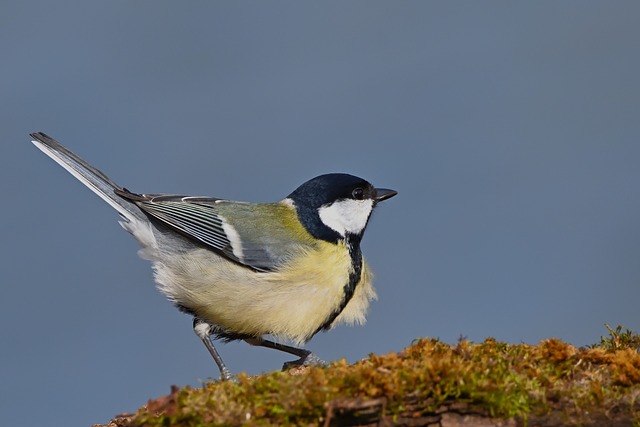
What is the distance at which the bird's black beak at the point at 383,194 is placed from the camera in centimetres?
509

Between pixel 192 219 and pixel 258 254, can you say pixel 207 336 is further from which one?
pixel 192 219

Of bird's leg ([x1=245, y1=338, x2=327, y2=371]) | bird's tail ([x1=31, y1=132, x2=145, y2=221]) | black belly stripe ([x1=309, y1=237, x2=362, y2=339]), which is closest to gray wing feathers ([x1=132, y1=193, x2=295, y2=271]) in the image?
bird's tail ([x1=31, y1=132, x2=145, y2=221])

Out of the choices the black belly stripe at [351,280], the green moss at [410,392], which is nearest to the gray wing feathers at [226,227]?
the black belly stripe at [351,280]

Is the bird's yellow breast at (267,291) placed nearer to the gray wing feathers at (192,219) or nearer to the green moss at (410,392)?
the gray wing feathers at (192,219)

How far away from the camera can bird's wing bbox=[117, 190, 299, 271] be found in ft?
15.2

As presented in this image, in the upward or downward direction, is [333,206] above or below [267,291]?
above

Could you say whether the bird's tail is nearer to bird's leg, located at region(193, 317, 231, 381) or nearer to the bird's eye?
Result: bird's leg, located at region(193, 317, 231, 381)

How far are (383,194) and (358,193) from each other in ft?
0.65

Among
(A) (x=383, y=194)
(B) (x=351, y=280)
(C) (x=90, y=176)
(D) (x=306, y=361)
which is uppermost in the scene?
(A) (x=383, y=194)

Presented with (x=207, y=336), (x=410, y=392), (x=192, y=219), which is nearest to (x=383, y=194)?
(x=192, y=219)

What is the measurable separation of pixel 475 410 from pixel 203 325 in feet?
8.49

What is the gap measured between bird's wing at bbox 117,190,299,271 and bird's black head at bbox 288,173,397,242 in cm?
19

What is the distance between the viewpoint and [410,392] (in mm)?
2436

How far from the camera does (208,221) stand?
190 inches
